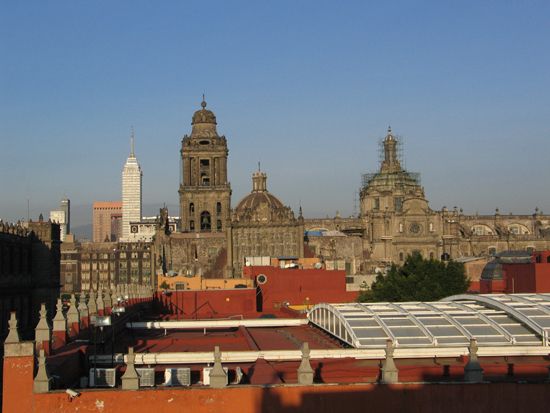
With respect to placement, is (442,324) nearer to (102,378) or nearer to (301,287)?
(102,378)

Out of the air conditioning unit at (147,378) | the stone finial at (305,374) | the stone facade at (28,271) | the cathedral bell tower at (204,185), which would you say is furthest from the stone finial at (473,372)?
the cathedral bell tower at (204,185)

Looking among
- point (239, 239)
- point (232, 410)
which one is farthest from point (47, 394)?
point (239, 239)

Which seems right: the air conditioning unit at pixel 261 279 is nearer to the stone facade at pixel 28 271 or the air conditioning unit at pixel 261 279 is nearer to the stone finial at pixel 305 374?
the stone facade at pixel 28 271

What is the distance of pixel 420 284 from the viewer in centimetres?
5966

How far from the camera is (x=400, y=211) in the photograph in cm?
10900

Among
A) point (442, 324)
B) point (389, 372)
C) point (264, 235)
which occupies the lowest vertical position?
point (389, 372)

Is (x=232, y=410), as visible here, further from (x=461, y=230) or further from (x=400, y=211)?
(x=461, y=230)

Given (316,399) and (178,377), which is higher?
(178,377)

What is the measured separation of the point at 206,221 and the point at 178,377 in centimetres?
7933

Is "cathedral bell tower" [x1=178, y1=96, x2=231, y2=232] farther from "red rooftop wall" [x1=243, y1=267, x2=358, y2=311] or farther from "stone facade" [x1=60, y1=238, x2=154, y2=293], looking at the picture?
"stone facade" [x1=60, y1=238, x2=154, y2=293]

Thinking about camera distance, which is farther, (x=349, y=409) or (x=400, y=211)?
(x=400, y=211)

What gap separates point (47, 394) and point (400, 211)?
9459cm

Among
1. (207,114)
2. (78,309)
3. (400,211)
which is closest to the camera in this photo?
(78,309)

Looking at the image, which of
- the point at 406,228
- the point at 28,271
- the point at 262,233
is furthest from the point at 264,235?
the point at 28,271
